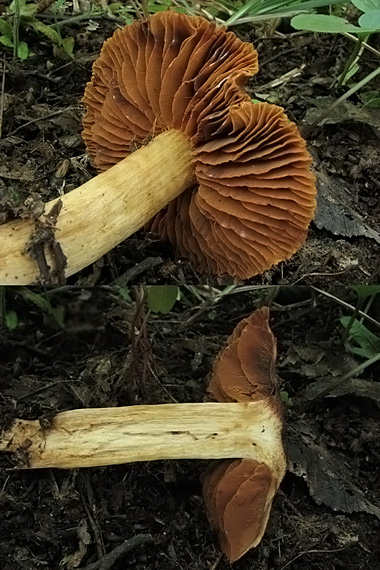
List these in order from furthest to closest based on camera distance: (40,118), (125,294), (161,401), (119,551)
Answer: (125,294) → (40,118) → (161,401) → (119,551)

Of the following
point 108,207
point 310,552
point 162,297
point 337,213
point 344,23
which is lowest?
point 310,552

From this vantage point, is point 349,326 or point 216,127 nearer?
point 216,127

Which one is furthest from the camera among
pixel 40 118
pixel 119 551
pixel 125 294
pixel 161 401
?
pixel 125 294

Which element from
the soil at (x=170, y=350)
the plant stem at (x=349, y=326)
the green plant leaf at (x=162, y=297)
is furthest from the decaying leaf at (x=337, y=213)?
the green plant leaf at (x=162, y=297)

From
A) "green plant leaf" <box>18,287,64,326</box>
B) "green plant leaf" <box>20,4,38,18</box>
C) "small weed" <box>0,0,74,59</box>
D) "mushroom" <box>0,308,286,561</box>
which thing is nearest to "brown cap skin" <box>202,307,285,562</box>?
"mushroom" <box>0,308,286,561</box>

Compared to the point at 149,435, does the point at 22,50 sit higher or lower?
higher

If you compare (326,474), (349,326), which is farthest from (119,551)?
(349,326)

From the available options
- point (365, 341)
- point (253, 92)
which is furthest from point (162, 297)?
point (253, 92)

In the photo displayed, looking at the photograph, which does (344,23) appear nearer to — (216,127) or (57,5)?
(216,127)
